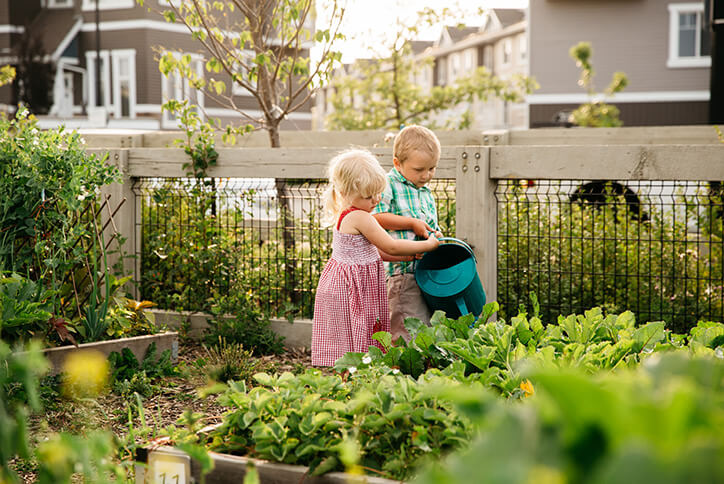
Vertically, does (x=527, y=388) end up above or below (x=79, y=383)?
above

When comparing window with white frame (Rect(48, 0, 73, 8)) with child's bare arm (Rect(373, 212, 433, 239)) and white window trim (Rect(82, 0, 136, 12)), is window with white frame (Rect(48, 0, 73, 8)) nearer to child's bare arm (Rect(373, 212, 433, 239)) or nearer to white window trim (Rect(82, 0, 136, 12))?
white window trim (Rect(82, 0, 136, 12))

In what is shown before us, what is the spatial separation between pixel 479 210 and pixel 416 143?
3.13 ft

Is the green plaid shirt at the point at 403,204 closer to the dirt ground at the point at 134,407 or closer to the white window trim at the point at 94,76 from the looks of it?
the dirt ground at the point at 134,407

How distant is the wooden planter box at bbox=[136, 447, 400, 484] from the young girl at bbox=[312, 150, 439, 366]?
68.9 inches

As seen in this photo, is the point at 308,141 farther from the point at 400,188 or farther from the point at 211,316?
the point at 400,188

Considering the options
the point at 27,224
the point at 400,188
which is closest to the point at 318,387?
the point at 400,188

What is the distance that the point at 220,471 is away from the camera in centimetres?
197

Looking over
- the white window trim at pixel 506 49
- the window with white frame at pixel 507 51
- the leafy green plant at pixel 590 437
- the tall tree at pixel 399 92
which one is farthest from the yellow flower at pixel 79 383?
the window with white frame at pixel 507 51

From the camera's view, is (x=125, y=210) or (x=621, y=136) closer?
(x=125, y=210)

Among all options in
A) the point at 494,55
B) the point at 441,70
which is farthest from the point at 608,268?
the point at 441,70

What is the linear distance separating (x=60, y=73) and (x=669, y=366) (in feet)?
84.5

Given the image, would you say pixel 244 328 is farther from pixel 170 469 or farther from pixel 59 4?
pixel 59 4

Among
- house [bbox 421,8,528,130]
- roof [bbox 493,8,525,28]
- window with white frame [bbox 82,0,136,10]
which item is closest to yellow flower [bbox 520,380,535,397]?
window with white frame [bbox 82,0,136,10]

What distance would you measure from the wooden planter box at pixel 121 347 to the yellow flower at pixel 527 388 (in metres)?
2.66
